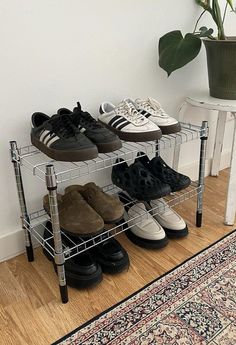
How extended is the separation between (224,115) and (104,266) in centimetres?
93

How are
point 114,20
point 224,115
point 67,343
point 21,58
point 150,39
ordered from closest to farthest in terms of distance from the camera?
point 67,343
point 21,58
point 114,20
point 150,39
point 224,115

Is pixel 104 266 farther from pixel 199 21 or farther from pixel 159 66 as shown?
pixel 199 21

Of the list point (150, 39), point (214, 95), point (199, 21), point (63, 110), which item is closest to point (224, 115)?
point (214, 95)

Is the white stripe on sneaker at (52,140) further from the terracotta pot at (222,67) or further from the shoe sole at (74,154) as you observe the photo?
the terracotta pot at (222,67)

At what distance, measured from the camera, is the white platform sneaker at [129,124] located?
3.19 ft

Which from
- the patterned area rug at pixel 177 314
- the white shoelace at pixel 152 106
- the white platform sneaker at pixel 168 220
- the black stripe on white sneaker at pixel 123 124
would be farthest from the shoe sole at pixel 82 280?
the white shoelace at pixel 152 106

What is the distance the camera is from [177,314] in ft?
2.91

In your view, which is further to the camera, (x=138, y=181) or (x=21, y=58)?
(x=138, y=181)

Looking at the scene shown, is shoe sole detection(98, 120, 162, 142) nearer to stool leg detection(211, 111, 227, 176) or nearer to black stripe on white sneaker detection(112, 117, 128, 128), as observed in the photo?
black stripe on white sneaker detection(112, 117, 128, 128)

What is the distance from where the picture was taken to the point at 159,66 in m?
1.25

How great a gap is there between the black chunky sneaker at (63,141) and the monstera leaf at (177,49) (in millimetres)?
479

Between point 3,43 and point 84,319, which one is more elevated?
point 3,43

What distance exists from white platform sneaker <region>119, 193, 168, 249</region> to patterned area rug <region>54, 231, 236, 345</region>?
122 millimetres

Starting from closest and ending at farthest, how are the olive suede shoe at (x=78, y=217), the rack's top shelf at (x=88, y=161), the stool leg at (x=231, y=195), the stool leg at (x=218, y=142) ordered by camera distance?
the olive suede shoe at (x=78, y=217) → the rack's top shelf at (x=88, y=161) → the stool leg at (x=231, y=195) → the stool leg at (x=218, y=142)
